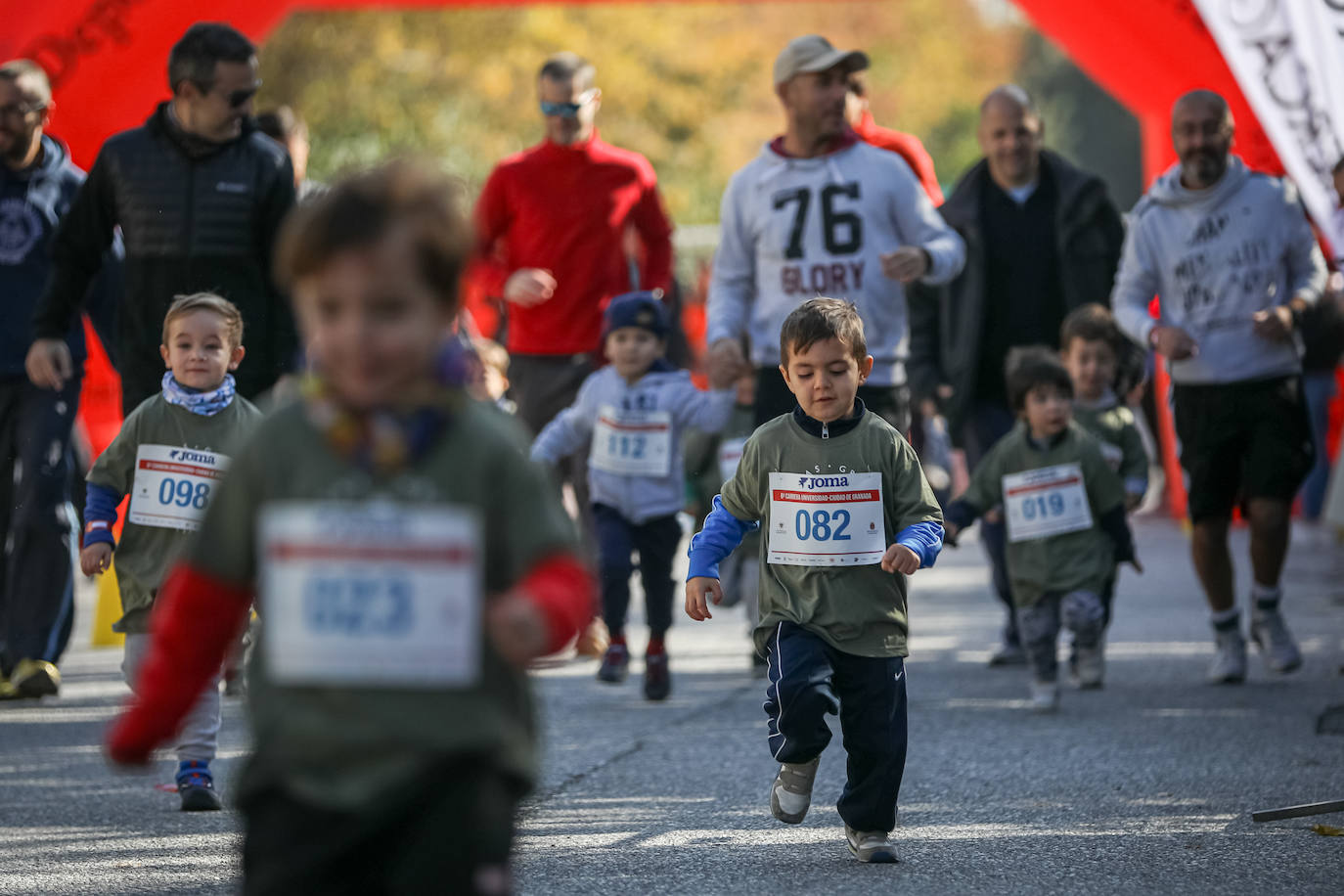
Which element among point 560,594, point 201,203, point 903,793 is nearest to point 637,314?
point 201,203

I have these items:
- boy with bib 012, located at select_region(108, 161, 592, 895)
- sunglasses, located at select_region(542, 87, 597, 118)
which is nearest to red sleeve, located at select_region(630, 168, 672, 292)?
sunglasses, located at select_region(542, 87, 597, 118)

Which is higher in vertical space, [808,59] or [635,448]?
[808,59]

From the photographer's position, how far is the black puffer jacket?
22.4 ft

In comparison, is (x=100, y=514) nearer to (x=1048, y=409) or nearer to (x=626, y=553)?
(x=626, y=553)

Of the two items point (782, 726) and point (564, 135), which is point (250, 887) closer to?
point (782, 726)

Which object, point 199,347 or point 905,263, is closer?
point 199,347

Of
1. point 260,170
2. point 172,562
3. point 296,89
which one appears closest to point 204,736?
point 172,562

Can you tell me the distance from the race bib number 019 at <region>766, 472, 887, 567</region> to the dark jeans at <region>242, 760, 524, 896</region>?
87.1 inches

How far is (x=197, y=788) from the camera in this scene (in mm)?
5660

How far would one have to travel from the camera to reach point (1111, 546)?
303 inches

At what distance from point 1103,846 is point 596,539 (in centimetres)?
354

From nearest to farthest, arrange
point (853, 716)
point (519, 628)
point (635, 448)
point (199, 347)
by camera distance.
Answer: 1. point (519, 628)
2. point (853, 716)
3. point (199, 347)
4. point (635, 448)

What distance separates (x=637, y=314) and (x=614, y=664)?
4.50ft

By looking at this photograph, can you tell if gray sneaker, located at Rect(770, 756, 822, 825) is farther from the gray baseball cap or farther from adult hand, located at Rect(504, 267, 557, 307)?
adult hand, located at Rect(504, 267, 557, 307)
